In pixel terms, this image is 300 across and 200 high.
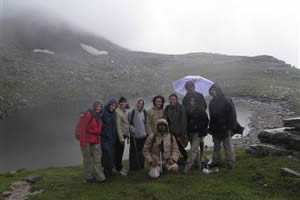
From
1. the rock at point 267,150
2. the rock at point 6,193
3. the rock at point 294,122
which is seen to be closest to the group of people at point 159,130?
the rock at point 267,150

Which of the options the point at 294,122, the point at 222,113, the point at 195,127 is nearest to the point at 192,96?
the point at 195,127

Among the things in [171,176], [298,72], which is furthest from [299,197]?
[298,72]

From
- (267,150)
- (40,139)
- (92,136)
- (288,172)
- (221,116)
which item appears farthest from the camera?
(40,139)

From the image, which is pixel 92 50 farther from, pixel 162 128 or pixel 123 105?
pixel 162 128

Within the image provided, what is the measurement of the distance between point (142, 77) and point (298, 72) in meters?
68.6

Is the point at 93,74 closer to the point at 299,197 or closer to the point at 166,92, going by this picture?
the point at 166,92

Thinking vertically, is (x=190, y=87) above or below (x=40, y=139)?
above

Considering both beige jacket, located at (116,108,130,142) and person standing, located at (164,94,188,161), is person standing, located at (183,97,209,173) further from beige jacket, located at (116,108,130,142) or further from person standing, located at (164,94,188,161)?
beige jacket, located at (116,108,130,142)

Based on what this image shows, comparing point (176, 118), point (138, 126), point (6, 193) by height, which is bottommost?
point (6, 193)

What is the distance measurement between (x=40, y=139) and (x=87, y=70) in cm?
6993

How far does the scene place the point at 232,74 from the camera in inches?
5187

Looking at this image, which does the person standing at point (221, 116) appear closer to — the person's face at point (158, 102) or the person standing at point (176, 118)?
the person standing at point (176, 118)

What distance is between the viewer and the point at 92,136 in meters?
15.6

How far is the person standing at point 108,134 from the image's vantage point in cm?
1623
